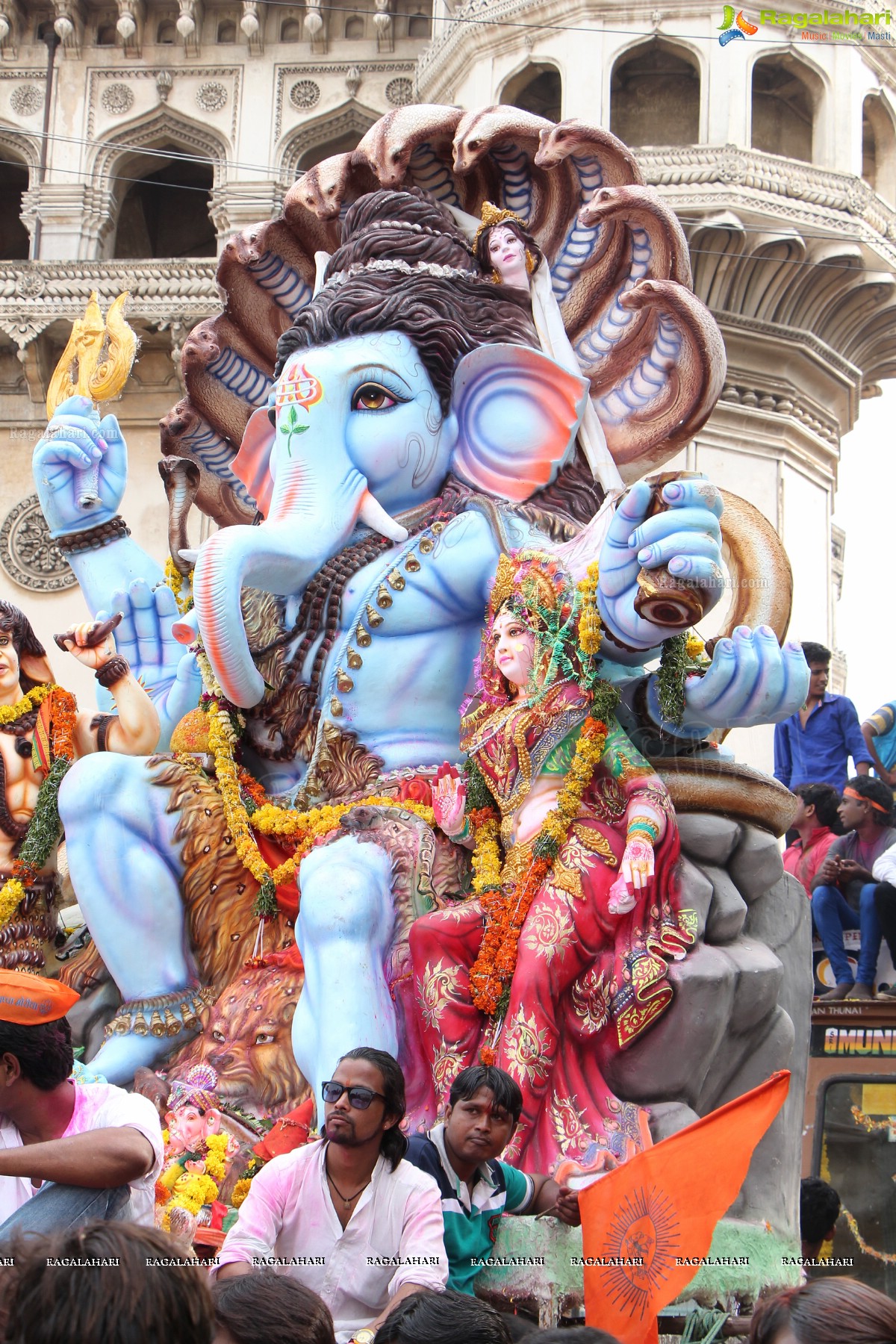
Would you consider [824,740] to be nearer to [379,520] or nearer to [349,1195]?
[379,520]

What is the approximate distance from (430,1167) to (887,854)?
4667 mm

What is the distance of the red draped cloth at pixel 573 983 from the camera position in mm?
4934

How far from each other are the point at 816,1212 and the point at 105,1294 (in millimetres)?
4685

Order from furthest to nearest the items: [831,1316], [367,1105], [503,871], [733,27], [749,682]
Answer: [733,27]
[503,871]
[749,682]
[367,1105]
[831,1316]

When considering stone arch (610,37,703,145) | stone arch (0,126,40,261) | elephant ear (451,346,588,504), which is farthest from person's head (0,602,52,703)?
stone arch (0,126,40,261)

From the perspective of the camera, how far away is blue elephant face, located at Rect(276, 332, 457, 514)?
20.1 ft

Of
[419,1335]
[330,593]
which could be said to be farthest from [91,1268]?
[330,593]

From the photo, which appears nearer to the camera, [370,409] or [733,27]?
[370,409]

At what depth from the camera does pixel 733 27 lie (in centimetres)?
2034

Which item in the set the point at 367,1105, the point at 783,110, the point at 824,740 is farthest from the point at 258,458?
the point at 783,110

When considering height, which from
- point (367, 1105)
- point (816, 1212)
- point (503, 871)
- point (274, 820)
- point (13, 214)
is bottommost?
point (816, 1212)

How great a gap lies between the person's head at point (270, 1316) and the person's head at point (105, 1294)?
0.29 meters

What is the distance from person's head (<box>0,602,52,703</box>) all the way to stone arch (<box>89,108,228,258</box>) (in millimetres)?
17568

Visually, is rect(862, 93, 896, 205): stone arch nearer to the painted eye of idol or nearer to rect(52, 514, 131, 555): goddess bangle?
rect(52, 514, 131, 555): goddess bangle
